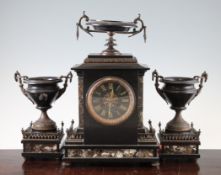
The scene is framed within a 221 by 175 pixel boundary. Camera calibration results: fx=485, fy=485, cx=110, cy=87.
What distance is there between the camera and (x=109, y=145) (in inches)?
73.7

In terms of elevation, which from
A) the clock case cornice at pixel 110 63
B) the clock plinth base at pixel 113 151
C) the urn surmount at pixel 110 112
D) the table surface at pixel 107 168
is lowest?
the table surface at pixel 107 168

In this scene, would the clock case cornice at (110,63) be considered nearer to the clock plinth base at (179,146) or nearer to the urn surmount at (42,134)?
the urn surmount at (42,134)

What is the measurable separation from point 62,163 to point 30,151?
5.6 inches

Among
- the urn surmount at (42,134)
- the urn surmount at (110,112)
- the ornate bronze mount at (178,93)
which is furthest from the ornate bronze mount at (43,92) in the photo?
the ornate bronze mount at (178,93)

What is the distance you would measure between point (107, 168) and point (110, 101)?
0.26 metres

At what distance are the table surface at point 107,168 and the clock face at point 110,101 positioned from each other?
18 cm

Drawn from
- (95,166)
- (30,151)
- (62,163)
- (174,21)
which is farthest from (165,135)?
(174,21)

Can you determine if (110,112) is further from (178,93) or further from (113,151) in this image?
(178,93)

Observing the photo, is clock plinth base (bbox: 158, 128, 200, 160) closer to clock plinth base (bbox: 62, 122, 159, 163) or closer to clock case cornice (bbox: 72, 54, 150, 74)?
clock plinth base (bbox: 62, 122, 159, 163)

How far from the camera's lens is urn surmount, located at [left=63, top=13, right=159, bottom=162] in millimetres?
1850

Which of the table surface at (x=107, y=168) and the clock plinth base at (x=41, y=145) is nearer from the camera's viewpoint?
the table surface at (x=107, y=168)

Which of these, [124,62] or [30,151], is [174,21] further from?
[30,151]

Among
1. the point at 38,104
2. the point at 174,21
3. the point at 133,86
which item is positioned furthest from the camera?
the point at 174,21

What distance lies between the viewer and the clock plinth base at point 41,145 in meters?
1.95
